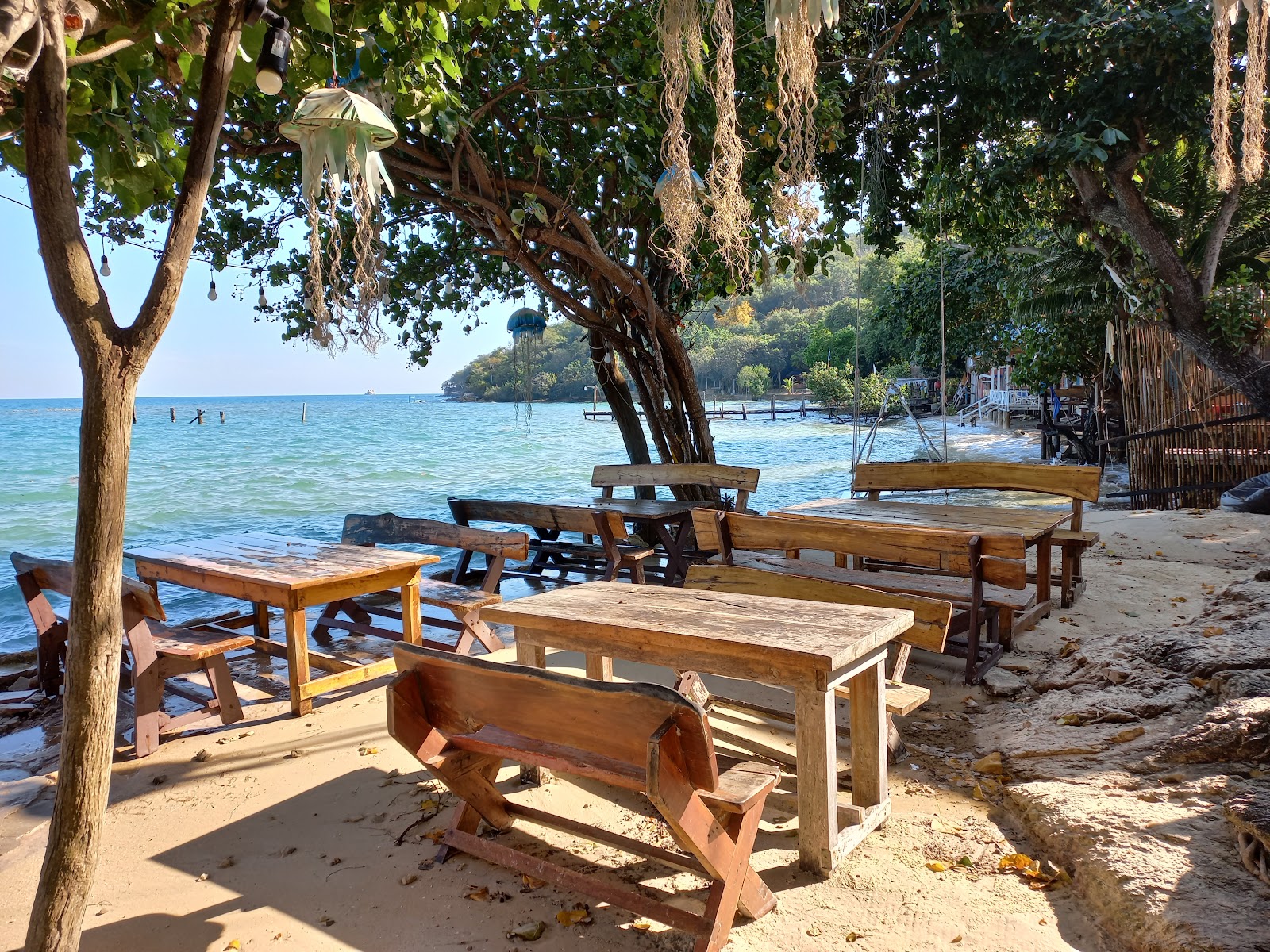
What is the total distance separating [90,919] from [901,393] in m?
10.5

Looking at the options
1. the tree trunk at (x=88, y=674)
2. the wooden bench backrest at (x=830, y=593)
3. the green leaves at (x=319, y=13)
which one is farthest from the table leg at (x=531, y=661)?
the green leaves at (x=319, y=13)

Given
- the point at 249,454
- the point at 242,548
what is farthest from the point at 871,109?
the point at 249,454

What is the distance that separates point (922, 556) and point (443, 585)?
2.75 meters

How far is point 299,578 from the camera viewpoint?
3912 millimetres

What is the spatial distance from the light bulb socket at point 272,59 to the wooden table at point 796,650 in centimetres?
168

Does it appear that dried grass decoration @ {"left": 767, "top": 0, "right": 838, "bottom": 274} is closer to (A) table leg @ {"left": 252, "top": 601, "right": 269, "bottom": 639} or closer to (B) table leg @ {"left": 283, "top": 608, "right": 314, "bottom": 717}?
(B) table leg @ {"left": 283, "top": 608, "right": 314, "bottom": 717}

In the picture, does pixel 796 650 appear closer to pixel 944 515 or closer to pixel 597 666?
pixel 597 666

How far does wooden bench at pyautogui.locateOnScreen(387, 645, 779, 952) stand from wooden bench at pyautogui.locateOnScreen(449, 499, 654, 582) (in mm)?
3313

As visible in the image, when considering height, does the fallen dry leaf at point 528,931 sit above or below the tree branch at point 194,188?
below

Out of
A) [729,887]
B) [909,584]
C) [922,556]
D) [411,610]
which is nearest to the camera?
[729,887]

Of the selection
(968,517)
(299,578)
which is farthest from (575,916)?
(968,517)

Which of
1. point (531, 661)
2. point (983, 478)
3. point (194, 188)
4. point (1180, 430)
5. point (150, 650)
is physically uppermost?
point (194, 188)

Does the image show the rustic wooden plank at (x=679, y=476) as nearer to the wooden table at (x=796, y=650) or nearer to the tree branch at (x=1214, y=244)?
the wooden table at (x=796, y=650)

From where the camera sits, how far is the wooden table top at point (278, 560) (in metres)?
4.00
